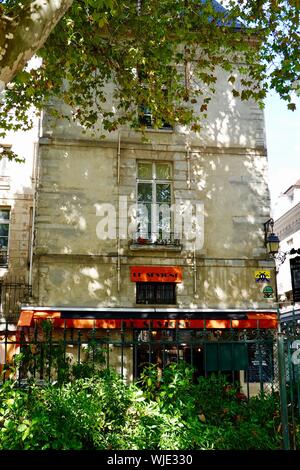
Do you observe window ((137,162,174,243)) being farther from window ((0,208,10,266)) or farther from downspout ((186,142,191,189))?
window ((0,208,10,266))

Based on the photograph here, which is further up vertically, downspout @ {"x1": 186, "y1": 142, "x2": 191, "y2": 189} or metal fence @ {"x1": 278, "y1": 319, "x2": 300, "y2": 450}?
downspout @ {"x1": 186, "y1": 142, "x2": 191, "y2": 189}

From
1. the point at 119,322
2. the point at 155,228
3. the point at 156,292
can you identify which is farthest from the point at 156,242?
the point at 119,322

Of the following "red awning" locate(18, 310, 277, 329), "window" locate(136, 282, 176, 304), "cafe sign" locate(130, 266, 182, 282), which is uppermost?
"cafe sign" locate(130, 266, 182, 282)

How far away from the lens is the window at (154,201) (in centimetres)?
1382

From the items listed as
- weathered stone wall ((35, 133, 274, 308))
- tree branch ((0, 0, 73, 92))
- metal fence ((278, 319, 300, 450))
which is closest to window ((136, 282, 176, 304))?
weathered stone wall ((35, 133, 274, 308))

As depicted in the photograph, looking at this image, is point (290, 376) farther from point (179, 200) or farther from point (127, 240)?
point (179, 200)

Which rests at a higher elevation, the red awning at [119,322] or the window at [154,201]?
the window at [154,201]

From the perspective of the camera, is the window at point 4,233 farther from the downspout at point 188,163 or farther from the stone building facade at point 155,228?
the downspout at point 188,163

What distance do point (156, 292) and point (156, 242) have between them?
4.82ft

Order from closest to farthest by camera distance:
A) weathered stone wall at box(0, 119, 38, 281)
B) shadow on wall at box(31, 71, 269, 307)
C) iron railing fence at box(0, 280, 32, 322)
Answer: shadow on wall at box(31, 71, 269, 307) → iron railing fence at box(0, 280, 32, 322) → weathered stone wall at box(0, 119, 38, 281)

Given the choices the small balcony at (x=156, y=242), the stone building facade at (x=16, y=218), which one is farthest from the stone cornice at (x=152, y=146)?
the stone building facade at (x=16, y=218)

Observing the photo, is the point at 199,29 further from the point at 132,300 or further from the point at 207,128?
the point at 132,300
